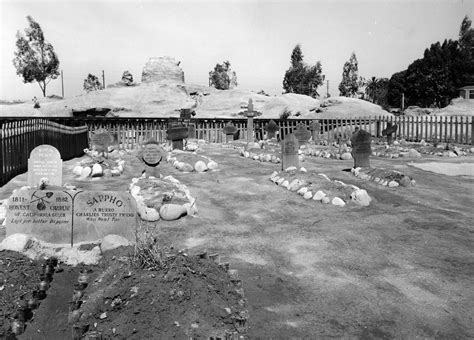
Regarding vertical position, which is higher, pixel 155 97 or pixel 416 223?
pixel 155 97

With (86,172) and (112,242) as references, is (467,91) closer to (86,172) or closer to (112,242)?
(86,172)

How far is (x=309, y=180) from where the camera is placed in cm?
1020

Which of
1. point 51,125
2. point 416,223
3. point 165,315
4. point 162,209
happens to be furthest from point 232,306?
point 51,125

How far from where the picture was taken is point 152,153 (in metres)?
10.8

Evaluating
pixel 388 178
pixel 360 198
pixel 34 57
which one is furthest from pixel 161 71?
pixel 360 198

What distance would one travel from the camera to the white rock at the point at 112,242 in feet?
17.8

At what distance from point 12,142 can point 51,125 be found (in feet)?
13.2

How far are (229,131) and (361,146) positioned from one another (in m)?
13.6

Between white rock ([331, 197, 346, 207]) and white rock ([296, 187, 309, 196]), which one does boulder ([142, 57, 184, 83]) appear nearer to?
white rock ([296, 187, 309, 196])

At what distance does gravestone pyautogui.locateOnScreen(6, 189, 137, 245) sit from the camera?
18.5 feet

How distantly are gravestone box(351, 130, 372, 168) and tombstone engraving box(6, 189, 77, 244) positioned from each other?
9339 mm

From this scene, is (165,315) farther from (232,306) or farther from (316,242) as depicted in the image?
(316,242)

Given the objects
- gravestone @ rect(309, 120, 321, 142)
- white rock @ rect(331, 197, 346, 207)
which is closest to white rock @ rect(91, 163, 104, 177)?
white rock @ rect(331, 197, 346, 207)

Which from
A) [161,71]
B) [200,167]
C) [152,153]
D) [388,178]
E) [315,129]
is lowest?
[388,178]
